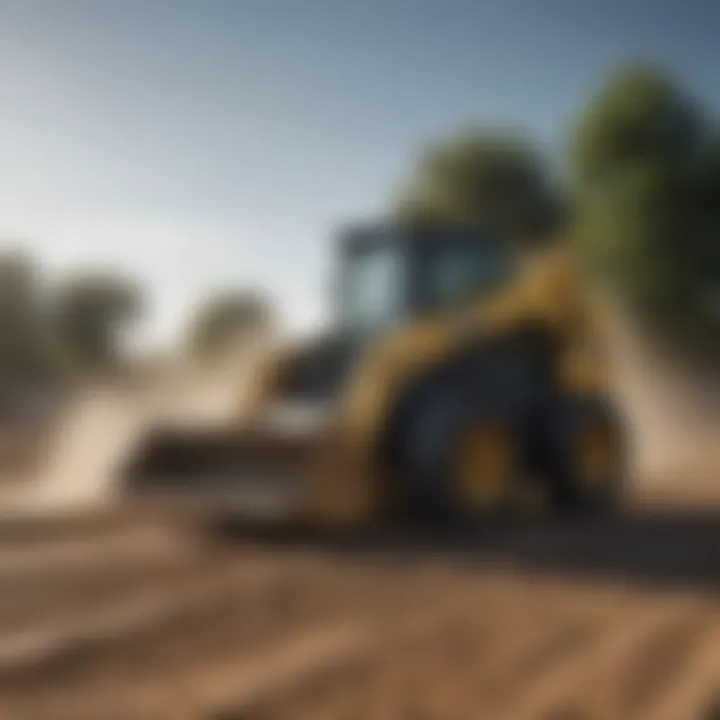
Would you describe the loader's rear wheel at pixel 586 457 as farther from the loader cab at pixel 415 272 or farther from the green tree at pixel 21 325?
the green tree at pixel 21 325

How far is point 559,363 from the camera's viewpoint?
742 centimetres

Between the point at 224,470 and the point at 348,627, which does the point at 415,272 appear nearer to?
the point at 224,470

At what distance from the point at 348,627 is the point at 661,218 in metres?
19.6

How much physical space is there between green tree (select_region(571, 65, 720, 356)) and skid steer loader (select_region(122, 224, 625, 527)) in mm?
13408

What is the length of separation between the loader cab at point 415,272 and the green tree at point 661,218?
533 inches

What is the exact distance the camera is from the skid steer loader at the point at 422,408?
20.6 feet

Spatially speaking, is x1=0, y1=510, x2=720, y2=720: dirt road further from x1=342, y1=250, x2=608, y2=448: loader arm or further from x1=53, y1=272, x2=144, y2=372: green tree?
x1=53, y1=272, x2=144, y2=372: green tree

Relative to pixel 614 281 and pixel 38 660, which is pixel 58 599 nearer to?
pixel 38 660

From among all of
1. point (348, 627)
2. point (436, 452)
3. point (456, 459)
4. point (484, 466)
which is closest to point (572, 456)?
point (484, 466)

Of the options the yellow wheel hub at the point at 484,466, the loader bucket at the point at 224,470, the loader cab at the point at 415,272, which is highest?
the loader cab at the point at 415,272

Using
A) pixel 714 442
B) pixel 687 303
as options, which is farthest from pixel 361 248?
pixel 687 303

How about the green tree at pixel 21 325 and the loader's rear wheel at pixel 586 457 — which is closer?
the loader's rear wheel at pixel 586 457

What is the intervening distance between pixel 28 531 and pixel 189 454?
1017 millimetres

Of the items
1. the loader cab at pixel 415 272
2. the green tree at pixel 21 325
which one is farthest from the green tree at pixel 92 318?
the loader cab at pixel 415 272
